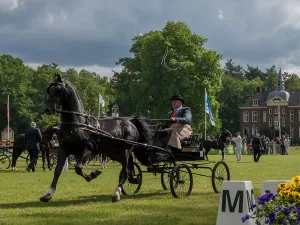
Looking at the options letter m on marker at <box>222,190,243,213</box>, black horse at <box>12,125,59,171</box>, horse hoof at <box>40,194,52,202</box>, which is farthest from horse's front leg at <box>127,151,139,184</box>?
black horse at <box>12,125,59,171</box>

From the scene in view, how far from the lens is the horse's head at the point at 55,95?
12.2 metres

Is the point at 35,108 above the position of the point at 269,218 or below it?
above

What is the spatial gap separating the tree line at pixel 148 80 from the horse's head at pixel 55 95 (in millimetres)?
37386

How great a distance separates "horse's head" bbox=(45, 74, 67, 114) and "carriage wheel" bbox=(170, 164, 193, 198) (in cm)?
298

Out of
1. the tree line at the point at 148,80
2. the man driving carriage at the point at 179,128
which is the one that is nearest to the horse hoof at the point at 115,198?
the man driving carriage at the point at 179,128

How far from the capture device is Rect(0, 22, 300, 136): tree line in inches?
2410

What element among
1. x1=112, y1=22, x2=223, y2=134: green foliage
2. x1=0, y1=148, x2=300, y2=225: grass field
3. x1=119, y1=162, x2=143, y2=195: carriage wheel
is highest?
x1=112, y1=22, x2=223, y2=134: green foliage

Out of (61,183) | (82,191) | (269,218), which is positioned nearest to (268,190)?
(269,218)

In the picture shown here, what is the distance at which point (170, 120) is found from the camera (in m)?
13.8

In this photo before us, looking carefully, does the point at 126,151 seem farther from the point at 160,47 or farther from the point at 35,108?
the point at 35,108

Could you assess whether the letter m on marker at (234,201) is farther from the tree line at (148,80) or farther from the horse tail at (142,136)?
the tree line at (148,80)

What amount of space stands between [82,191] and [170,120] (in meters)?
3.10

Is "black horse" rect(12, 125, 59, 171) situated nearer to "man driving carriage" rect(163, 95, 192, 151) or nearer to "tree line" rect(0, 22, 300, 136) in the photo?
"man driving carriage" rect(163, 95, 192, 151)

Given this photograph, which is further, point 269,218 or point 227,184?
point 227,184
